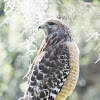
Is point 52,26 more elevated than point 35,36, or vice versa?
point 52,26

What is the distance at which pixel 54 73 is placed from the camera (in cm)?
420

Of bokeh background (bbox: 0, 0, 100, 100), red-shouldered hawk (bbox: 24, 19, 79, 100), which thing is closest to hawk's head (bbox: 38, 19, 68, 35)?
red-shouldered hawk (bbox: 24, 19, 79, 100)

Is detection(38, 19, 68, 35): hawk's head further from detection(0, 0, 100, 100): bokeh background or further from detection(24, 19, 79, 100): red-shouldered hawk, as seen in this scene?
detection(0, 0, 100, 100): bokeh background

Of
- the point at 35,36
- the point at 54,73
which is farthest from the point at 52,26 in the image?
the point at 35,36

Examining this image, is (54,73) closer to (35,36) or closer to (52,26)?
(52,26)

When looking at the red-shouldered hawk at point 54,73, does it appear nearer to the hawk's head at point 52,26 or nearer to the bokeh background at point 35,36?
the hawk's head at point 52,26

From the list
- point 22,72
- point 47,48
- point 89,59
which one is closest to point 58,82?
point 47,48

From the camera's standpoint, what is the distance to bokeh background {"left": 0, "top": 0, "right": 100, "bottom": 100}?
492 centimetres

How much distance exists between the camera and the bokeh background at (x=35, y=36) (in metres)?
4.92

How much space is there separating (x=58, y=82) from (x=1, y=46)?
4161 millimetres

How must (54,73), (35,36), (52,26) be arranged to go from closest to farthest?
(54,73), (52,26), (35,36)

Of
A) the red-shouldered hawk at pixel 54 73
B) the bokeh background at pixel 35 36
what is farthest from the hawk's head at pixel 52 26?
the bokeh background at pixel 35 36

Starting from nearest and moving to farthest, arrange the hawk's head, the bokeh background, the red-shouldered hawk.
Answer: the red-shouldered hawk → the hawk's head → the bokeh background

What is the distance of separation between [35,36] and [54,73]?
1693 millimetres
